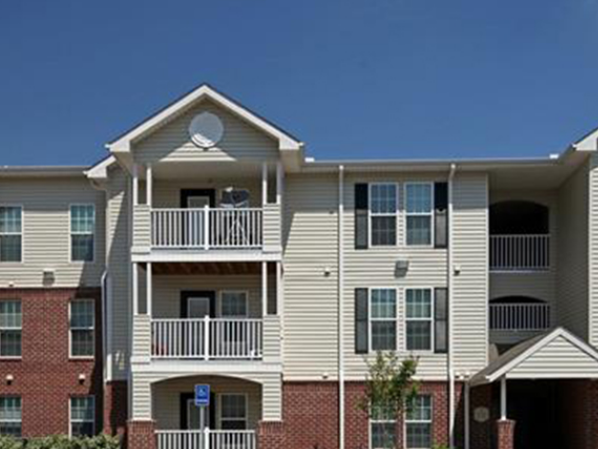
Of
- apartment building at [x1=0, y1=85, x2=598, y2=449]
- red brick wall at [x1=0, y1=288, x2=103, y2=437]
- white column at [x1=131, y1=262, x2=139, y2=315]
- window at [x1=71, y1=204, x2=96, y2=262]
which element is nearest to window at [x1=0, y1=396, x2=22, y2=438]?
apartment building at [x1=0, y1=85, x2=598, y2=449]

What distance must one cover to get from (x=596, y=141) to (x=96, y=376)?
14474 mm

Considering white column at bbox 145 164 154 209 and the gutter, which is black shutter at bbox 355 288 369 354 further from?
white column at bbox 145 164 154 209

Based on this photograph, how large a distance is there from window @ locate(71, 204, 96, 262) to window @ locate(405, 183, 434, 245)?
28.6ft

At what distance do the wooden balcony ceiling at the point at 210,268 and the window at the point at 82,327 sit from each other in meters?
2.34

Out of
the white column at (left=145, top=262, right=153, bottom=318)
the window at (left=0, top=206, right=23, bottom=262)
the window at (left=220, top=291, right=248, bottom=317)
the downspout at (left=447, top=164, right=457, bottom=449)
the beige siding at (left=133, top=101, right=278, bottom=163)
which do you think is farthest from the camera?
the window at (left=0, top=206, right=23, bottom=262)

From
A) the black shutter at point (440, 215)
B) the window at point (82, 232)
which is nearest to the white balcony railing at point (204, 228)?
the window at point (82, 232)

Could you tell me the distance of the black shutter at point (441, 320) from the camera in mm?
23578

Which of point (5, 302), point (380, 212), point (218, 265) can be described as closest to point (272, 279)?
point (218, 265)

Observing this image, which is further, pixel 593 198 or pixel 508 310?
pixel 508 310

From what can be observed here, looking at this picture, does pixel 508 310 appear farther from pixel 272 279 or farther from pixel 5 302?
pixel 5 302

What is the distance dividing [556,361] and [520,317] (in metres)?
3.67

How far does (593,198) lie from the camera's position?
22375mm

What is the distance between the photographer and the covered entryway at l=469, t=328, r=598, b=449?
2103 centimetres

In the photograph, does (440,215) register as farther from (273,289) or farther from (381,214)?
(273,289)
